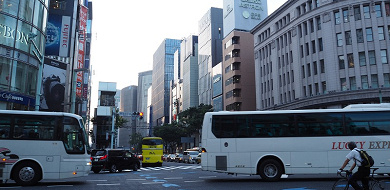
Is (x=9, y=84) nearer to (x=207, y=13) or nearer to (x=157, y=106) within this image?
(x=207, y=13)

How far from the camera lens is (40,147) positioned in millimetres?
13547

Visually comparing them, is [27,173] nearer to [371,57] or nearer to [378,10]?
[371,57]

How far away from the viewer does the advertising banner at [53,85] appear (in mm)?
37347

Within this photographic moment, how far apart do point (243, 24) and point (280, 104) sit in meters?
29.3

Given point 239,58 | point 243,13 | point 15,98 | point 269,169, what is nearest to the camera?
point 269,169

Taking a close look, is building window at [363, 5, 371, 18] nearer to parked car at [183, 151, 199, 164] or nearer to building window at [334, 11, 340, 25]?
building window at [334, 11, 340, 25]

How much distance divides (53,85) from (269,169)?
3191 centimetres

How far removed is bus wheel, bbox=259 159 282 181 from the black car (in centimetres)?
1222

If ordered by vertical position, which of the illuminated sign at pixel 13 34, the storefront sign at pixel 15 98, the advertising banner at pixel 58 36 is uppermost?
the advertising banner at pixel 58 36

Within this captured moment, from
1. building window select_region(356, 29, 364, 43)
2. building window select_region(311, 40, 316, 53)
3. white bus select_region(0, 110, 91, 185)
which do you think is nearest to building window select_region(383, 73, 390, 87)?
building window select_region(356, 29, 364, 43)

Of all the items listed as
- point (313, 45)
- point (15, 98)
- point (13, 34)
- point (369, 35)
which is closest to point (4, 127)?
point (15, 98)

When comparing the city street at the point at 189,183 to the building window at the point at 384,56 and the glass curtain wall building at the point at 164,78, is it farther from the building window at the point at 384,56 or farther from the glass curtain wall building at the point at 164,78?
the glass curtain wall building at the point at 164,78

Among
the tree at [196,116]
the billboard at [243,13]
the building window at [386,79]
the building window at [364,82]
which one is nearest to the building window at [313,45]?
the building window at [364,82]

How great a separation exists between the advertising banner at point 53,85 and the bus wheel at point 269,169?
3028 centimetres
